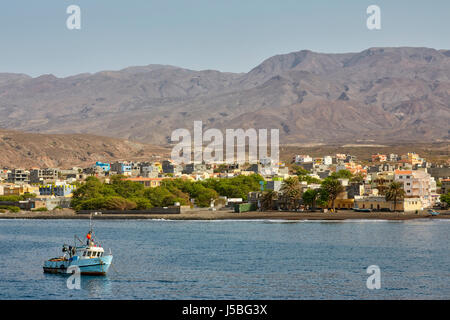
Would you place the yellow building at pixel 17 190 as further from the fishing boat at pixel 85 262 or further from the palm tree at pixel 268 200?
the fishing boat at pixel 85 262

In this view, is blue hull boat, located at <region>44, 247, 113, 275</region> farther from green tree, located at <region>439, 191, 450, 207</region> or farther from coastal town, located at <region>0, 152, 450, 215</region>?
green tree, located at <region>439, 191, 450, 207</region>

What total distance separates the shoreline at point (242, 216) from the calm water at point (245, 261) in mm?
8455

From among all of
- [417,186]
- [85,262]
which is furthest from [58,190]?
[85,262]

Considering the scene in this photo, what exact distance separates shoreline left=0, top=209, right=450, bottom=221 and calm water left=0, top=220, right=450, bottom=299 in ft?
27.7

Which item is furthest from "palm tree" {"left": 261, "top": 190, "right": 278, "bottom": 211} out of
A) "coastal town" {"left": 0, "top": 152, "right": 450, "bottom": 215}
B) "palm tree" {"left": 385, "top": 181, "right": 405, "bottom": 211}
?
"palm tree" {"left": 385, "top": 181, "right": 405, "bottom": 211}

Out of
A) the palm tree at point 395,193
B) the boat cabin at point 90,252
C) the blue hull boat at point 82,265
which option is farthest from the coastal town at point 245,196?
the blue hull boat at point 82,265

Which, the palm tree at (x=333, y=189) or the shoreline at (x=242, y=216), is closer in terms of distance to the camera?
the shoreline at (x=242, y=216)

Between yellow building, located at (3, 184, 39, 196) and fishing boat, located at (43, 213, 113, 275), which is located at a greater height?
yellow building, located at (3, 184, 39, 196)

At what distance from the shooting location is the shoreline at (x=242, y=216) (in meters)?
110

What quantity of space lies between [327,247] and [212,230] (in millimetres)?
26068

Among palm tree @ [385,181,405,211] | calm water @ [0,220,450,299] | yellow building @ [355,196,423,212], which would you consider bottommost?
calm water @ [0,220,450,299]

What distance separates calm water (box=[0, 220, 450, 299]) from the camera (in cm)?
4753

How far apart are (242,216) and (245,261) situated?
5742cm
